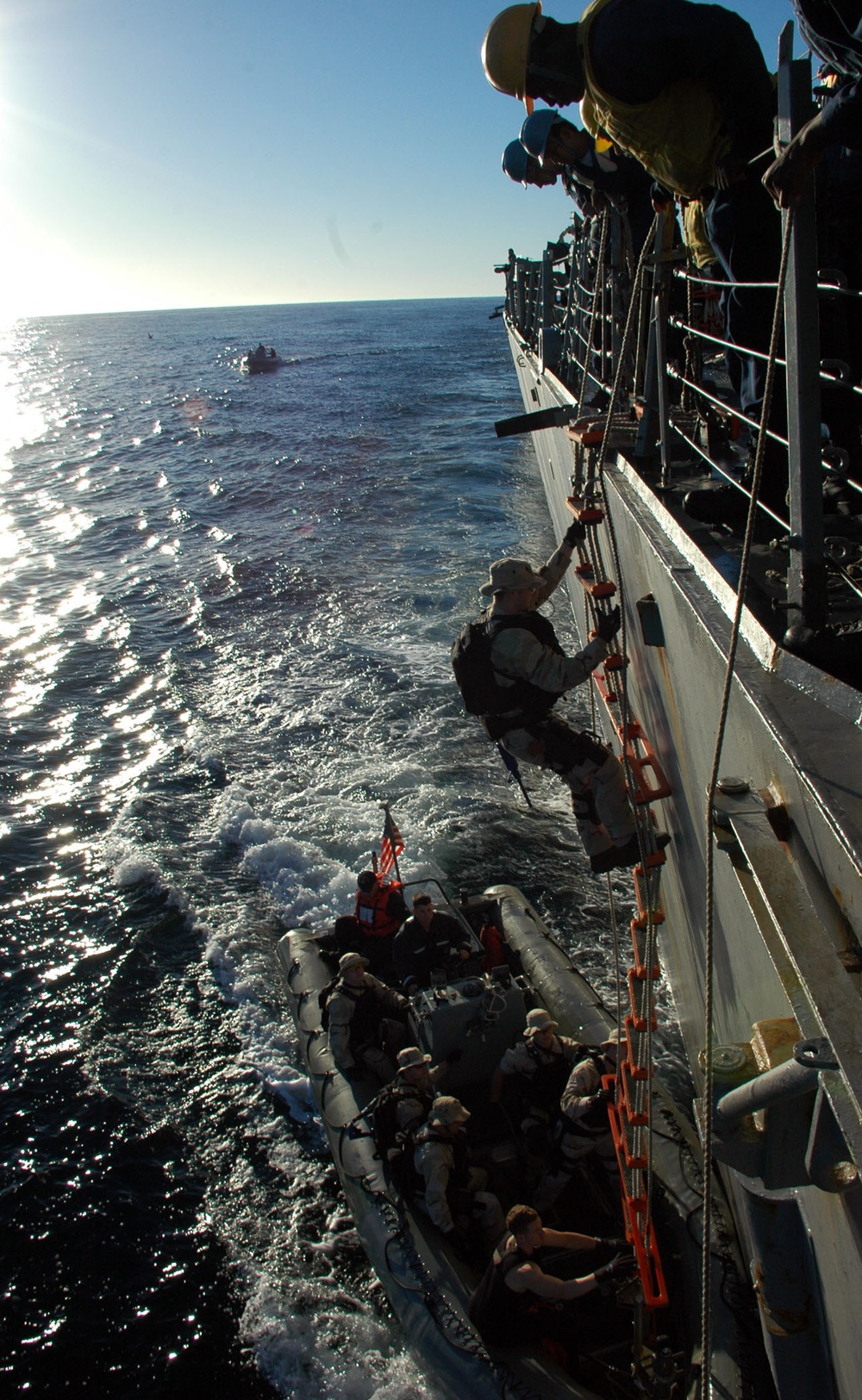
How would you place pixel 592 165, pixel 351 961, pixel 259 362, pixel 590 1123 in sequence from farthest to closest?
pixel 259 362
pixel 351 961
pixel 592 165
pixel 590 1123

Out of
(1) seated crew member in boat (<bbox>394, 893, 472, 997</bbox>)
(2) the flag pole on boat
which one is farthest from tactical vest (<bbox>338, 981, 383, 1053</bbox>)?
(2) the flag pole on boat

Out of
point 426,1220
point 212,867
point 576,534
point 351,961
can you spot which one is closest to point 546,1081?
point 426,1220

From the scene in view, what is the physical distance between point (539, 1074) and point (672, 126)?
6648mm

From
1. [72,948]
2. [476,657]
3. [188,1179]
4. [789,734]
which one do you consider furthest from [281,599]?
[789,734]

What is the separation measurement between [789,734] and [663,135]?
12.0ft

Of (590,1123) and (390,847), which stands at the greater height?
(390,847)

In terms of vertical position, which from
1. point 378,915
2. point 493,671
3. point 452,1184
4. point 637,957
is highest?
point 493,671

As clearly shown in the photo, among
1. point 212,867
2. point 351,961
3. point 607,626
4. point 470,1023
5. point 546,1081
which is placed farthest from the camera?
point 212,867

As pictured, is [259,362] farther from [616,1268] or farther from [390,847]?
[616,1268]

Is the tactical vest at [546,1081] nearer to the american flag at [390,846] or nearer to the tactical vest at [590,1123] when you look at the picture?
the tactical vest at [590,1123]

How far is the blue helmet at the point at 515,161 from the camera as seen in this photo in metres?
10.6

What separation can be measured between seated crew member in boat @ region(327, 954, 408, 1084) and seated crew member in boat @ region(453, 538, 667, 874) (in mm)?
2886

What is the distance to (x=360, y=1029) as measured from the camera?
799 centimetres

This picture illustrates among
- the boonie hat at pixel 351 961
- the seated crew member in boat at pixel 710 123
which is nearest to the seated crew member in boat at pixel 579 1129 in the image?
the boonie hat at pixel 351 961
